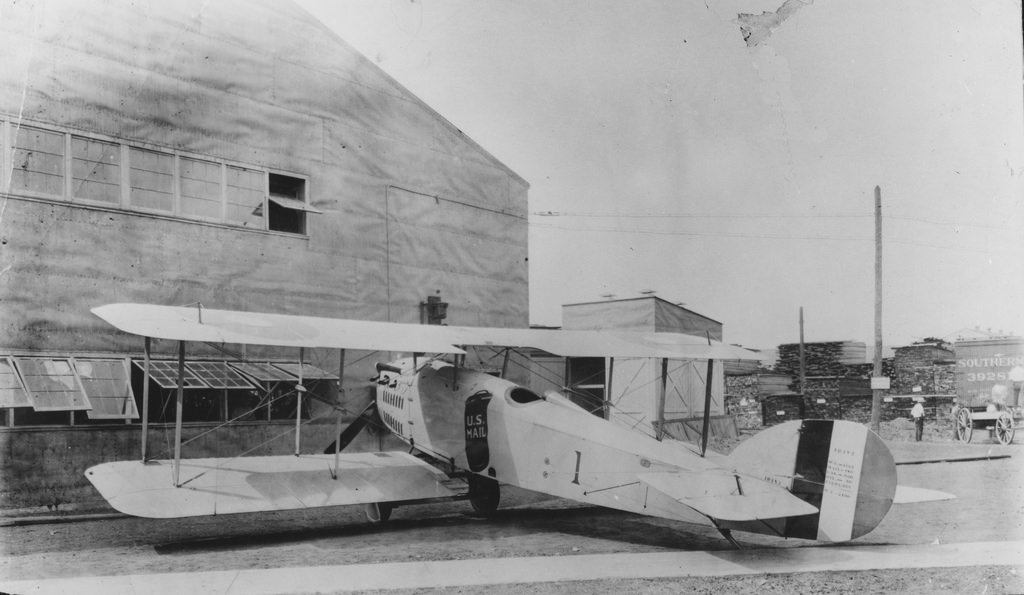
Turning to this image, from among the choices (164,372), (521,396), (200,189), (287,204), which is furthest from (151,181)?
(521,396)

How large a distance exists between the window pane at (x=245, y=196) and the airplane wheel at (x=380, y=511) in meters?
4.44

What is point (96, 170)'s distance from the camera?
30.1 feet

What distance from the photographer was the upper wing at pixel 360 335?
6.85m

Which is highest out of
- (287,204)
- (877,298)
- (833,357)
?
(287,204)

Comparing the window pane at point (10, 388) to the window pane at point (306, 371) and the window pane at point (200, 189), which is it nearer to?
the window pane at point (200, 189)

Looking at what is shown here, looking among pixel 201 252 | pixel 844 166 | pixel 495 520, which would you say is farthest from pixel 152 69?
pixel 844 166

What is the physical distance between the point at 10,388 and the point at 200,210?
313cm

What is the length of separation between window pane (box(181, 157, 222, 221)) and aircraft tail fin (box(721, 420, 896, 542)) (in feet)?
25.4

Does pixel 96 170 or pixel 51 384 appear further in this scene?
pixel 96 170

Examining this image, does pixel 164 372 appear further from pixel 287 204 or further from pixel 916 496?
pixel 916 496

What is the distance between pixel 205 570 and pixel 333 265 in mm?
6050

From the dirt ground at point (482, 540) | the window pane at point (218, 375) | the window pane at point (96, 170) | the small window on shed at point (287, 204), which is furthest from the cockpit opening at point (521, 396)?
the window pane at point (96, 170)

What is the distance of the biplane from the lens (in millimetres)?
5938

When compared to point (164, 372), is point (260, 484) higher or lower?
lower
